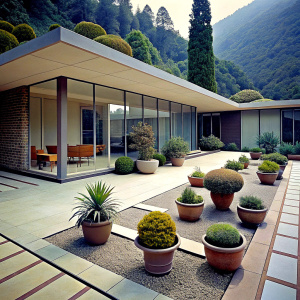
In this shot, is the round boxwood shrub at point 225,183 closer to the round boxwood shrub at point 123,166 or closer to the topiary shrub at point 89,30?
the round boxwood shrub at point 123,166

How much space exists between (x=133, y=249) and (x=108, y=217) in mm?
486

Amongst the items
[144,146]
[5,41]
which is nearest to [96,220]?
→ [144,146]

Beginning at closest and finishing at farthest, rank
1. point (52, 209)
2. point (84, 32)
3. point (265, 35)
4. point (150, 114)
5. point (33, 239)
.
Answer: point (33, 239) → point (52, 209) → point (84, 32) → point (150, 114) → point (265, 35)

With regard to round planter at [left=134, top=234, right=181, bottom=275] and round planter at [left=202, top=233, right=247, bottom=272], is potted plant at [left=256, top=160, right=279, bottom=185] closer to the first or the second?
round planter at [left=202, top=233, right=247, bottom=272]

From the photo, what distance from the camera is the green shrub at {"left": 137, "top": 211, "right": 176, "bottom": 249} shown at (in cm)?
242

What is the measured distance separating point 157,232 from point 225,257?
2.32ft

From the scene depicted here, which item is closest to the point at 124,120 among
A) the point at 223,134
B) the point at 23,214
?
the point at 23,214

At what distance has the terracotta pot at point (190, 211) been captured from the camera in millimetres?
3797

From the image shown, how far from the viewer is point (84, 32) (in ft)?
25.4

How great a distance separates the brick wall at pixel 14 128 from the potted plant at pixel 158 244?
22.6ft

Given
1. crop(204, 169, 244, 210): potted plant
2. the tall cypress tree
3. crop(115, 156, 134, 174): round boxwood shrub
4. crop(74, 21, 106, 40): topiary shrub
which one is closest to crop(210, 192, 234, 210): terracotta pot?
crop(204, 169, 244, 210): potted plant

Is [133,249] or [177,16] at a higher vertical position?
[177,16]

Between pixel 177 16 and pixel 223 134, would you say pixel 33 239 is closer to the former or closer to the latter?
pixel 223 134

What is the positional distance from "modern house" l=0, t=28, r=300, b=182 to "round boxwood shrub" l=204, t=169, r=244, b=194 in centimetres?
323
